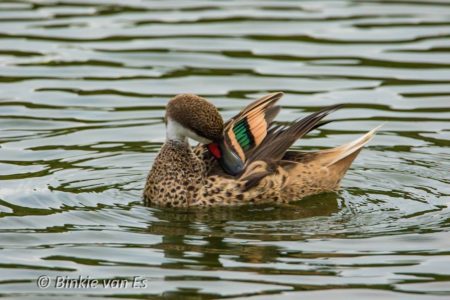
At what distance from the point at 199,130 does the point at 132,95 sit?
414cm

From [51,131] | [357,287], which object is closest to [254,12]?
[51,131]

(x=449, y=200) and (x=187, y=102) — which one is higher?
(x=187, y=102)

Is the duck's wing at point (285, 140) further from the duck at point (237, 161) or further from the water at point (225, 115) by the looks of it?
the water at point (225, 115)

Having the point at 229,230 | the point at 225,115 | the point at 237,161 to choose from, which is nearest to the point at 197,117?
the point at 237,161

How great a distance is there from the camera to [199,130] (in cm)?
1167

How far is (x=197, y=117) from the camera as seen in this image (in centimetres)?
1166

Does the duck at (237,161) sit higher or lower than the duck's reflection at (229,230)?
higher

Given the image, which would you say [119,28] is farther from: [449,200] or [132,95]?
[449,200]

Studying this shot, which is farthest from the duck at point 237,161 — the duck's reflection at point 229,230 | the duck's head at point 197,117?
the duck's reflection at point 229,230

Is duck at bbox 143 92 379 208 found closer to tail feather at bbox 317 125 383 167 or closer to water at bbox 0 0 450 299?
tail feather at bbox 317 125 383 167

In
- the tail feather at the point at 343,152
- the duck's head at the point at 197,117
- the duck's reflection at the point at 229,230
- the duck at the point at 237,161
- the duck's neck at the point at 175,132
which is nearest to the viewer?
the duck's reflection at the point at 229,230

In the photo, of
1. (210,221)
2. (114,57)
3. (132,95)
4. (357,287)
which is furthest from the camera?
(114,57)

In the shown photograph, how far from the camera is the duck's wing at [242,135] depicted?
38.9 feet

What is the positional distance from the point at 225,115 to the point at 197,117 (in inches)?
128
